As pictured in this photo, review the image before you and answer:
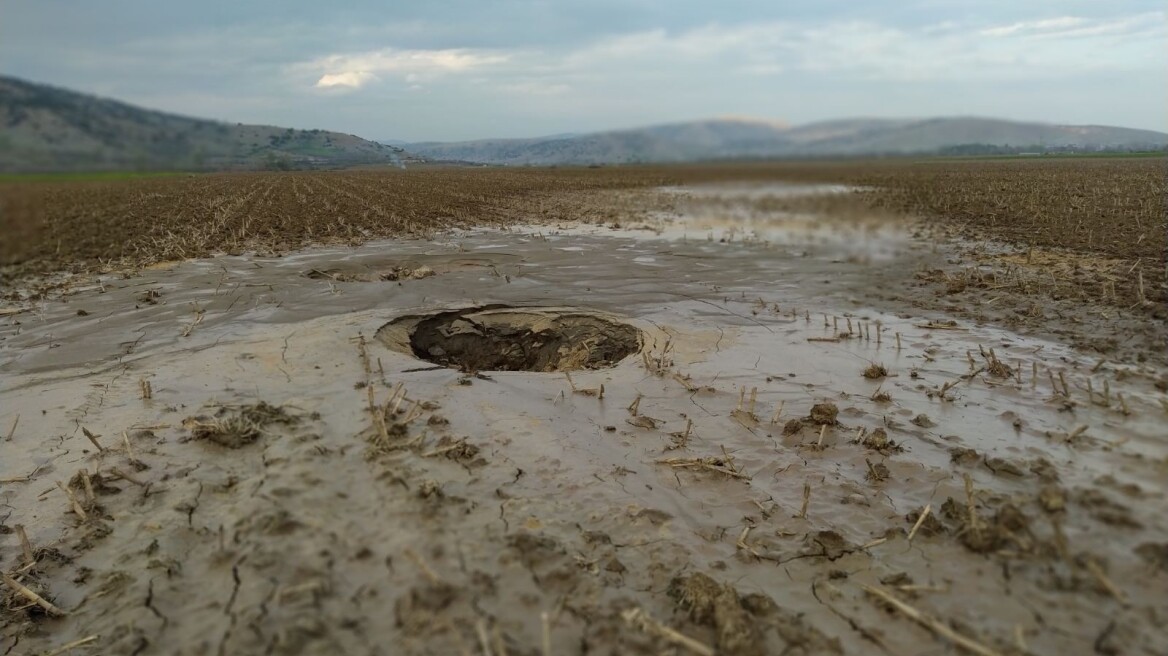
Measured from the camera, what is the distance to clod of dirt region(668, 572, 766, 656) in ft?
9.45

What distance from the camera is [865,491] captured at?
4238 millimetres

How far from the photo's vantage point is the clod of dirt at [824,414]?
5.15 metres

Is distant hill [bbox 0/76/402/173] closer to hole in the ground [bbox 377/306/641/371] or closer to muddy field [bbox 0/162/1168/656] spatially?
muddy field [bbox 0/162/1168/656]

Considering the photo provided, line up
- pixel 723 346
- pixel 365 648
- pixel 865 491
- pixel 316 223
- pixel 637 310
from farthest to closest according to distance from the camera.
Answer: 1. pixel 316 223
2. pixel 637 310
3. pixel 723 346
4. pixel 865 491
5. pixel 365 648

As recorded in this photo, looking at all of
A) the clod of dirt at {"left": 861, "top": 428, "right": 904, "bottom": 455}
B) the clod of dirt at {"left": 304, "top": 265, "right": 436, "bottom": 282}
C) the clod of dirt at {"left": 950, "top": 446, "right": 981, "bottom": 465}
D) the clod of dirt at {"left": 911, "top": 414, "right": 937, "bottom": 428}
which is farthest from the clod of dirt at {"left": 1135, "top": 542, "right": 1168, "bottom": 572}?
the clod of dirt at {"left": 304, "top": 265, "right": 436, "bottom": 282}

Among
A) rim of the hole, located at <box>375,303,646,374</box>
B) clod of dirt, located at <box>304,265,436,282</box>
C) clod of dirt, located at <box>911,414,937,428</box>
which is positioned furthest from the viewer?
clod of dirt, located at <box>304,265,436,282</box>

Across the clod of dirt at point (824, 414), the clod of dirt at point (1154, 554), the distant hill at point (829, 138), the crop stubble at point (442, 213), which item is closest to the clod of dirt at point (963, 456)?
the clod of dirt at point (824, 414)

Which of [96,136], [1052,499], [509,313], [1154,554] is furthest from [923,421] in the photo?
[96,136]

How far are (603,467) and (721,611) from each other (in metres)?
1.73

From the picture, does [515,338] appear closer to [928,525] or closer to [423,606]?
[423,606]

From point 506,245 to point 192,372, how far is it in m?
9.03

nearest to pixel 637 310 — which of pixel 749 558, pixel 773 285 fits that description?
pixel 773 285

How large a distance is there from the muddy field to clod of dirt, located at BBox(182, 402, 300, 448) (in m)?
0.04

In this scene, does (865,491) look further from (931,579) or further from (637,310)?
(637,310)
